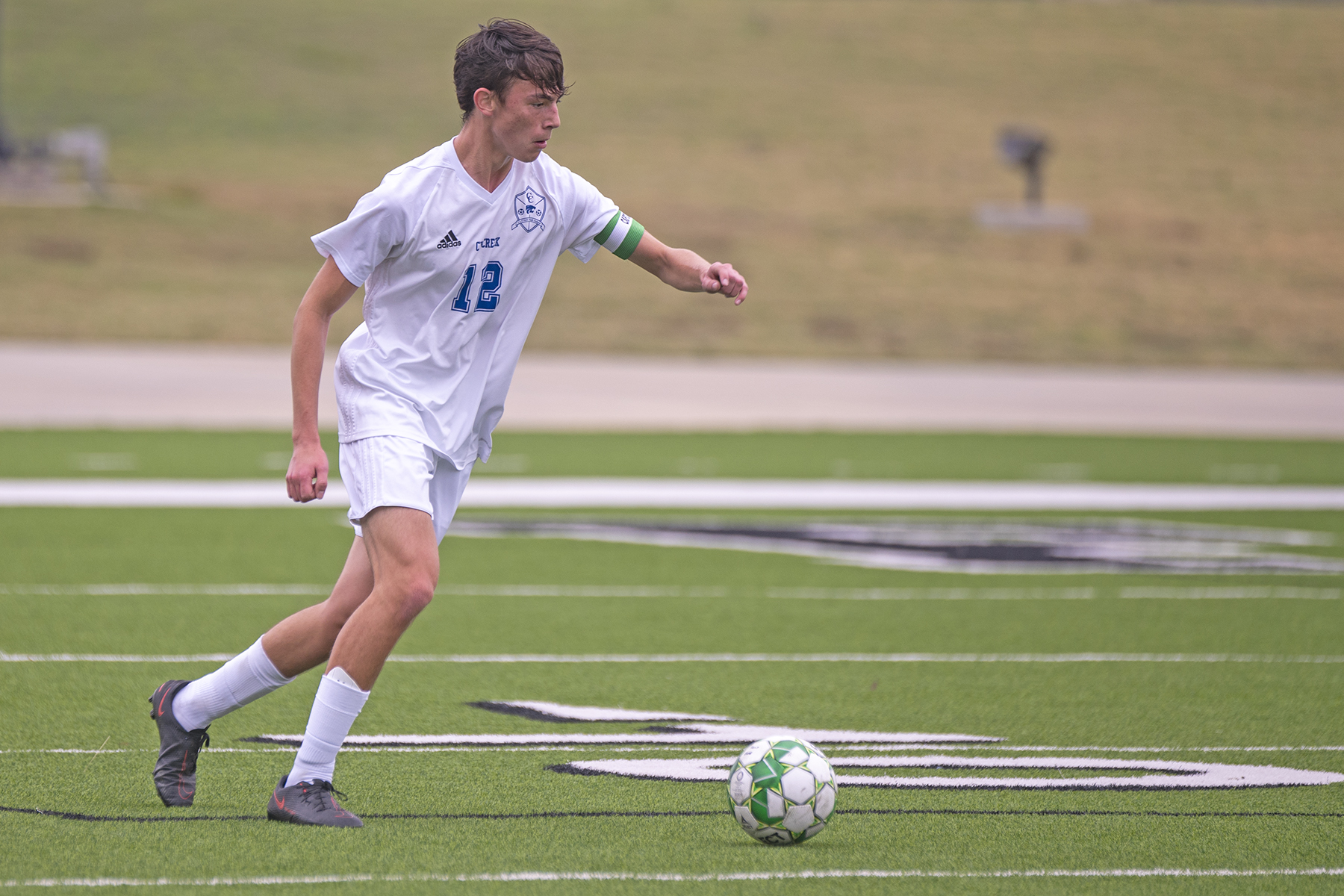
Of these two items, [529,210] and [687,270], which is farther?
[687,270]

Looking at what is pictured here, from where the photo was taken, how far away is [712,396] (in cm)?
2409

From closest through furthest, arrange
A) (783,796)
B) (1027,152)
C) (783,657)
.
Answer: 1. (783,796)
2. (783,657)
3. (1027,152)

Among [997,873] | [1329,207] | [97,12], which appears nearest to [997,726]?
[997,873]

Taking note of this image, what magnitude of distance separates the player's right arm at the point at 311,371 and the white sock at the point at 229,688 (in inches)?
22.7

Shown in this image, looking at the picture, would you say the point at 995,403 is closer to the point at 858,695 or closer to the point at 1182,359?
the point at 1182,359

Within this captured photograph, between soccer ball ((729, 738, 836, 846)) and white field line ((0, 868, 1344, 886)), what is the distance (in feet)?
0.79

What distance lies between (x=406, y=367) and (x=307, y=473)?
1.39 feet

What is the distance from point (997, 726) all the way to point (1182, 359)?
90.6ft

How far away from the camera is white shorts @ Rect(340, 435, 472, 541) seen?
461cm

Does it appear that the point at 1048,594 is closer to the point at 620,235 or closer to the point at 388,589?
the point at 620,235

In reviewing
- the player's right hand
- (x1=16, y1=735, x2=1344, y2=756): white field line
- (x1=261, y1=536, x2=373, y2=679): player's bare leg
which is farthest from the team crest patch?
(x1=16, y1=735, x2=1344, y2=756): white field line

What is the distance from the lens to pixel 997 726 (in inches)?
253

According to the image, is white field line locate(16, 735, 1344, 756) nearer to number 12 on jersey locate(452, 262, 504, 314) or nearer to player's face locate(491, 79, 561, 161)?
number 12 on jersey locate(452, 262, 504, 314)

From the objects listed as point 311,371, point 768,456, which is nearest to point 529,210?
point 311,371
